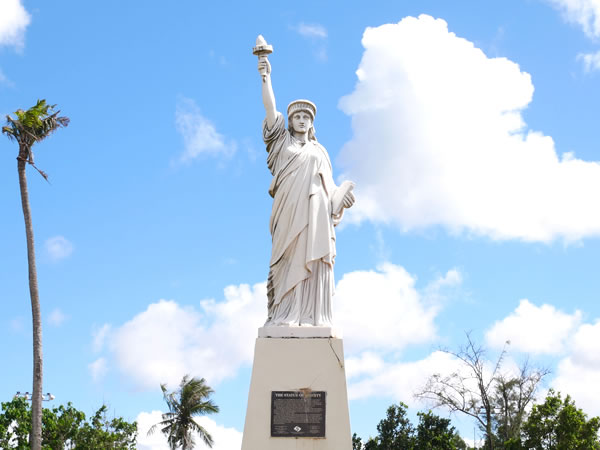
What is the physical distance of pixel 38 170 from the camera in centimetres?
1753

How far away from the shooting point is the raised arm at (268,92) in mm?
9984

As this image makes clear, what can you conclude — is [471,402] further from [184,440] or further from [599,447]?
[184,440]

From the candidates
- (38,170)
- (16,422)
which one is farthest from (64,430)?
(38,170)

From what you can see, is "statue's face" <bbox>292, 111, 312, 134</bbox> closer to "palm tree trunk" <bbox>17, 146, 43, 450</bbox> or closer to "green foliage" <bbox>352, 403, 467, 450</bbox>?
"palm tree trunk" <bbox>17, 146, 43, 450</bbox>

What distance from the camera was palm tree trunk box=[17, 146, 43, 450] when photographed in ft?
53.3

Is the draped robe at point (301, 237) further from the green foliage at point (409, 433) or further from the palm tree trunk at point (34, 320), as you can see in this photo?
the green foliage at point (409, 433)

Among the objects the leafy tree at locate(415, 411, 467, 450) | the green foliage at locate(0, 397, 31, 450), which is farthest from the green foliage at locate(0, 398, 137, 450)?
the leafy tree at locate(415, 411, 467, 450)

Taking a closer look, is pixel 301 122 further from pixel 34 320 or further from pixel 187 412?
pixel 187 412

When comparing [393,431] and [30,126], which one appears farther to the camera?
[393,431]

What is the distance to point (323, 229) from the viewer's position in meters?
9.34

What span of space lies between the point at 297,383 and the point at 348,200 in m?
2.61

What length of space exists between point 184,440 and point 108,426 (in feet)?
9.66

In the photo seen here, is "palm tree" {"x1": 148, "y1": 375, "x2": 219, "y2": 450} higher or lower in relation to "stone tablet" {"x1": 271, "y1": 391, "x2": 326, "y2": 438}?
higher

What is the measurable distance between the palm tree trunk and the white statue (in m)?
9.24
